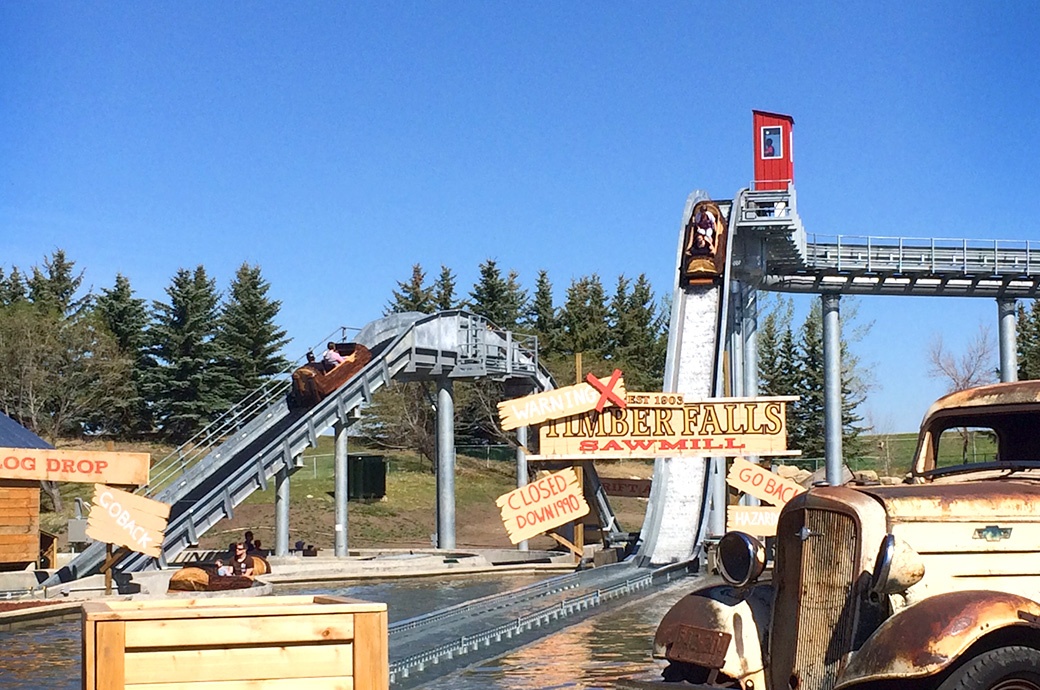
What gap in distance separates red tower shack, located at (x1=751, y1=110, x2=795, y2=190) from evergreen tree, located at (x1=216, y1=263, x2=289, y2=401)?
3008 cm

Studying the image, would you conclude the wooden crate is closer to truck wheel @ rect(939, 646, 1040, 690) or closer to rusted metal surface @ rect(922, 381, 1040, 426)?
rusted metal surface @ rect(922, 381, 1040, 426)

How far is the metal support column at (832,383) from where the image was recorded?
156ft

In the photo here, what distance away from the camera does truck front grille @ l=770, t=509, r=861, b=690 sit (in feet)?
23.8

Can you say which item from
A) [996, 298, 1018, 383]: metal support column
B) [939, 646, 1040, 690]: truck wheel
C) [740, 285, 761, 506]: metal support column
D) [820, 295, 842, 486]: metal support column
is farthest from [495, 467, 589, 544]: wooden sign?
[996, 298, 1018, 383]: metal support column

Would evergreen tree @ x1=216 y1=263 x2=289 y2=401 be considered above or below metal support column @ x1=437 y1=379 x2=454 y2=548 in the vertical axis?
above

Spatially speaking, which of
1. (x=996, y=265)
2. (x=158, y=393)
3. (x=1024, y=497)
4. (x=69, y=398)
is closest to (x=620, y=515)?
(x=996, y=265)

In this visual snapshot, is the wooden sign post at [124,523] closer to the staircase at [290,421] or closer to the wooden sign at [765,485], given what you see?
the staircase at [290,421]

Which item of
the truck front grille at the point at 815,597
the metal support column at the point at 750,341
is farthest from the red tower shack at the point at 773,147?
the truck front grille at the point at 815,597

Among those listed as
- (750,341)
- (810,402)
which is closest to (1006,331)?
(750,341)

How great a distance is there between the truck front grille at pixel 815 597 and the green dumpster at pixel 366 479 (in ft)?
139

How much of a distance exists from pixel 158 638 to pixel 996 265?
4595 centimetres

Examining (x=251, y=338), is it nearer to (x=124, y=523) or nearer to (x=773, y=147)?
(x=773, y=147)

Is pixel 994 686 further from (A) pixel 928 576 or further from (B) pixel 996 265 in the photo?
(B) pixel 996 265

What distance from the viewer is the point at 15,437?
26.0 m
